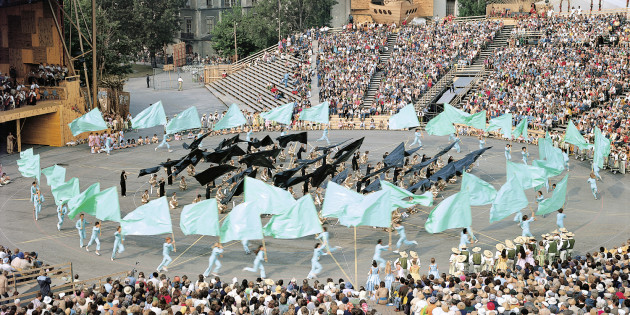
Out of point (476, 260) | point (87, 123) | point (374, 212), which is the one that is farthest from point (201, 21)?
point (476, 260)

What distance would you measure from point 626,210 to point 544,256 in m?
9.51

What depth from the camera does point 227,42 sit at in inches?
3270

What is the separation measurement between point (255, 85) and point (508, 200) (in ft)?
135

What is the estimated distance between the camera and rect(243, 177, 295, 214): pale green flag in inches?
1102

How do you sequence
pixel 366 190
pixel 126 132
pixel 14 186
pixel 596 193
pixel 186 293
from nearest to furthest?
pixel 186 293 → pixel 366 190 → pixel 596 193 → pixel 14 186 → pixel 126 132

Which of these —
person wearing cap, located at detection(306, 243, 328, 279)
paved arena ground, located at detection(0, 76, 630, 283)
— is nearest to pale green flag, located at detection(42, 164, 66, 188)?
paved arena ground, located at detection(0, 76, 630, 283)

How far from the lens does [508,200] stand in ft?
91.5

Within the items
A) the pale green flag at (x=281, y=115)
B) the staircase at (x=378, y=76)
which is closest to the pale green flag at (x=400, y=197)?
the pale green flag at (x=281, y=115)

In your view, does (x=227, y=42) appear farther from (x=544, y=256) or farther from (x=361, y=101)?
(x=544, y=256)

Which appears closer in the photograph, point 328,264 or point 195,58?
point 328,264

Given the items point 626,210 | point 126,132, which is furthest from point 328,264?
point 126,132

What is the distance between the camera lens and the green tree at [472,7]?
82.2 metres

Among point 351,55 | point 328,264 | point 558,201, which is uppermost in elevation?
point 351,55

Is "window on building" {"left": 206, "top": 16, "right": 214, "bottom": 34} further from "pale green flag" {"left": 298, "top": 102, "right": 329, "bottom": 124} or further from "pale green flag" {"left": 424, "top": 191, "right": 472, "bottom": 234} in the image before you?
"pale green flag" {"left": 424, "top": 191, "right": 472, "bottom": 234}
